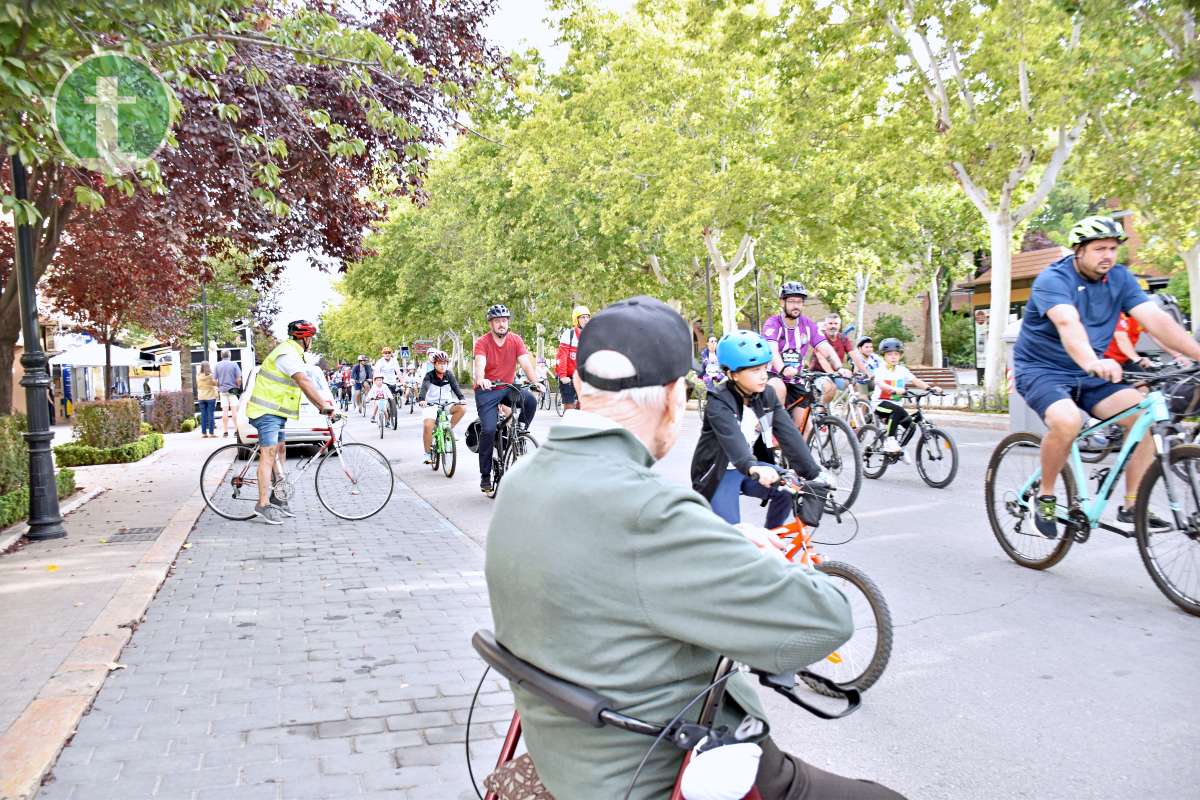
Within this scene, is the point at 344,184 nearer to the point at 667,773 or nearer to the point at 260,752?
the point at 260,752

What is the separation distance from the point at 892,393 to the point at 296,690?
8.03m

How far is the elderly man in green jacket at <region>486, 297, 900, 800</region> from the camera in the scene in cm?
169

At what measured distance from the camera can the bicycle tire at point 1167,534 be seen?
16.6ft

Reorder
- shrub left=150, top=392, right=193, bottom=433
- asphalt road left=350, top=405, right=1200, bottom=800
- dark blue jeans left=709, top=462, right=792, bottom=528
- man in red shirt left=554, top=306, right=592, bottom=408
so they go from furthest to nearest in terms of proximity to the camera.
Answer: shrub left=150, top=392, right=193, bottom=433 < man in red shirt left=554, top=306, right=592, bottom=408 < dark blue jeans left=709, top=462, right=792, bottom=528 < asphalt road left=350, top=405, right=1200, bottom=800

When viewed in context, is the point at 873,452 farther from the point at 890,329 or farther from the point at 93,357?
the point at 890,329

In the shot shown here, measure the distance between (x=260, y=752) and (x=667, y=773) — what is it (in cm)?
250

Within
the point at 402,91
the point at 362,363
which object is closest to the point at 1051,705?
the point at 402,91

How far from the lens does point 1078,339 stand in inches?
213

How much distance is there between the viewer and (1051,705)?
406 centimetres

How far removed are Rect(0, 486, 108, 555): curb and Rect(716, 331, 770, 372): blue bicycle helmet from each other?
6178 mm

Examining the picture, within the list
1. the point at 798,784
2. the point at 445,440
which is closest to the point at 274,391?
the point at 445,440

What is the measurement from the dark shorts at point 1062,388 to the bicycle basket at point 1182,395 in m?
0.34

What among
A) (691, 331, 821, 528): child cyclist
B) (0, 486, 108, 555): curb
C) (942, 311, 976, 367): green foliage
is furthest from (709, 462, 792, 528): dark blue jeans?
(942, 311, 976, 367): green foliage
